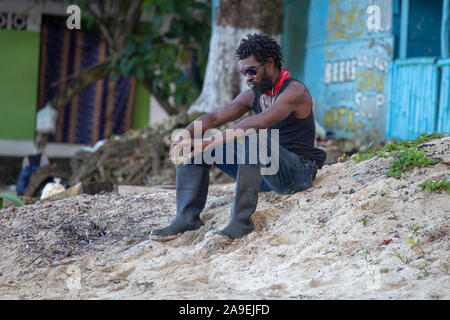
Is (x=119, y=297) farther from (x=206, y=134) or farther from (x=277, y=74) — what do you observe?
(x=277, y=74)

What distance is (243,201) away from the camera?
4086mm

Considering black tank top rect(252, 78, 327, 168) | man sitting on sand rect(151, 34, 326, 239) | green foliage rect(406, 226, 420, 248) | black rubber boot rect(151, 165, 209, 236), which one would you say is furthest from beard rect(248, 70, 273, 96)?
green foliage rect(406, 226, 420, 248)

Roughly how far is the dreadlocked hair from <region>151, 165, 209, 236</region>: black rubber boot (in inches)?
33.6

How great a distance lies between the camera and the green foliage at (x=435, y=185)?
3857 mm

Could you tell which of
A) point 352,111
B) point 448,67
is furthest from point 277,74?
point 352,111

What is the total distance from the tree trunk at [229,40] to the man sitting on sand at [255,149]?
13.9ft

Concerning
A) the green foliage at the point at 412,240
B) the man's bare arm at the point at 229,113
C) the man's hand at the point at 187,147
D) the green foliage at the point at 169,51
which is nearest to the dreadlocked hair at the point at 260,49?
the man's bare arm at the point at 229,113

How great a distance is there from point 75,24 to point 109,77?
1.31 m

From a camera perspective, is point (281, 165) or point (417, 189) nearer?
point (417, 189)

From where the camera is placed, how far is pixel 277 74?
442 cm

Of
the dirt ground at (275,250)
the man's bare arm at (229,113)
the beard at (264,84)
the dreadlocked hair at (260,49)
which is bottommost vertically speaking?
the dirt ground at (275,250)

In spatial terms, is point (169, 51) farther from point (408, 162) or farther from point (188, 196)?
point (408, 162)

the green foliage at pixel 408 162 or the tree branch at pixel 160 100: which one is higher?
the tree branch at pixel 160 100

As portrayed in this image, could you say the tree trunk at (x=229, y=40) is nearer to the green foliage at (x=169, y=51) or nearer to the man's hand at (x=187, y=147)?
the green foliage at (x=169, y=51)
